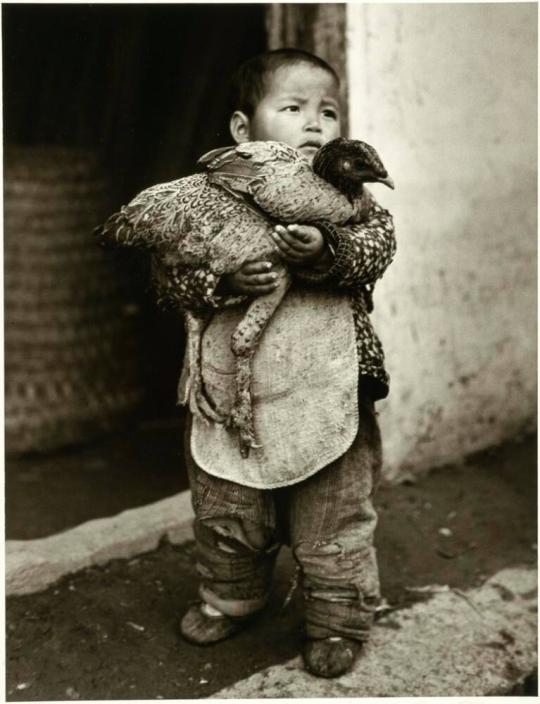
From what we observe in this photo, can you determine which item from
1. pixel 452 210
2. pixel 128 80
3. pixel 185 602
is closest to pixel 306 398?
pixel 185 602

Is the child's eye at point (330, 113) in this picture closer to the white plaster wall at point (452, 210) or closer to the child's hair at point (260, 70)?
the child's hair at point (260, 70)

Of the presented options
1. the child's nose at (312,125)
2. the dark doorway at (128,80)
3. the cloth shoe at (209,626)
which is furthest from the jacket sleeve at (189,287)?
the dark doorway at (128,80)

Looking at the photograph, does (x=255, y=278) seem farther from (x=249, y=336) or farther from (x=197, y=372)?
(x=197, y=372)

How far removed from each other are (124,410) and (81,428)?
0.78ft

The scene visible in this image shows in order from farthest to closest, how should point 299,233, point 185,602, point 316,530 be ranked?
point 185,602, point 316,530, point 299,233

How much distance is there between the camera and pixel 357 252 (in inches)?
74.6

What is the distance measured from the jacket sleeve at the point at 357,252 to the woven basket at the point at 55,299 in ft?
7.05

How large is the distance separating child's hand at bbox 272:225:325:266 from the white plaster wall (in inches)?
45.9

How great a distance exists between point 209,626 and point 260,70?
1.47 metres

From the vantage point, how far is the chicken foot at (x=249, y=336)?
1896mm

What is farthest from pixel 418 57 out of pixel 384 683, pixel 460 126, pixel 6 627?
pixel 6 627

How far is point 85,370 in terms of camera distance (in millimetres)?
3951

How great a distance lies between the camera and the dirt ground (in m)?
2.25

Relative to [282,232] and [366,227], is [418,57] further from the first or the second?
[282,232]
